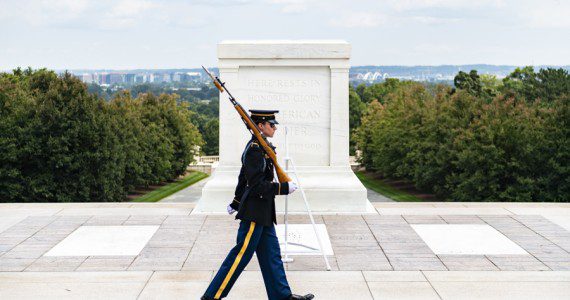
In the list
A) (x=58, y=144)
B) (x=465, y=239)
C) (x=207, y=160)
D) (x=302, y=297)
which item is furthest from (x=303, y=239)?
(x=207, y=160)

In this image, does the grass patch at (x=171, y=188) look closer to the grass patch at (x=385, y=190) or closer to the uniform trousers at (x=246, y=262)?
the grass patch at (x=385, y=190)

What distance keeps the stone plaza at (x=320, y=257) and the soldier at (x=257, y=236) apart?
0.65m

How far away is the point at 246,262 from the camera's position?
7.18m

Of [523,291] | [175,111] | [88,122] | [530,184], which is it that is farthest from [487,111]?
[523,291]

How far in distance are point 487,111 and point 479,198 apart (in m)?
4.13

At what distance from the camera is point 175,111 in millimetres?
47938

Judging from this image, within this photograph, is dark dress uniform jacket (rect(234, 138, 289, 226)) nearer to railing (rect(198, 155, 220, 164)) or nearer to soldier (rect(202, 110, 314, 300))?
soldier (rect(202, 110, 314, 300))

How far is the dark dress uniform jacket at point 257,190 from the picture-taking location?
7215 mm

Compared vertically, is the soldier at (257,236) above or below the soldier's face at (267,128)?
below

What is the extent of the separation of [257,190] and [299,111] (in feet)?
16.4

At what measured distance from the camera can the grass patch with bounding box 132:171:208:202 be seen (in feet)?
128

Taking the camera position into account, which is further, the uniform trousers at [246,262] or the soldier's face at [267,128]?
the soldier's face at [267,128]

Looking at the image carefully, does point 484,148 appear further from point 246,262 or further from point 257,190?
point 246,262

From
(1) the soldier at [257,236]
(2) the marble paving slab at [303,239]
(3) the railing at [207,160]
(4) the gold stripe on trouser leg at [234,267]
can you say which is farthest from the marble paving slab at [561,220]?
(3) the railing at [207,160]
